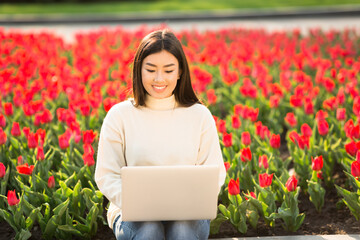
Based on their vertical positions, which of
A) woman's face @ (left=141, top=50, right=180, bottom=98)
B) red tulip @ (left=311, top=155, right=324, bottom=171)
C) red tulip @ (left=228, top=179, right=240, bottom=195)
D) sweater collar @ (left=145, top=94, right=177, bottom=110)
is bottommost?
red tulip @ (left=228, top=179, right=240, bottom=195)

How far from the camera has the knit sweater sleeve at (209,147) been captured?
2773mm

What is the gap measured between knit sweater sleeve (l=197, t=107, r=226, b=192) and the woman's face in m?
0.26

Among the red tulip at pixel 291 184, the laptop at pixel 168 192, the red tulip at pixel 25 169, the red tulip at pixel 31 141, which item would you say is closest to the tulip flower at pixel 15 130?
the red tulip at pixel 31 141

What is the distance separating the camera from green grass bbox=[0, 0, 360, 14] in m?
17.5

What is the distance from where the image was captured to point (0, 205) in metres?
3.27

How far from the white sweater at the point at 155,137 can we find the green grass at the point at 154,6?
14.6 metres

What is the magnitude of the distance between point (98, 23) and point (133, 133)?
12.7 m

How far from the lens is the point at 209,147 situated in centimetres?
280

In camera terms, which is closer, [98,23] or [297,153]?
[297,153]

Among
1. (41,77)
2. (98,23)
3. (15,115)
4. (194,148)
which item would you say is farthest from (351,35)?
(98,23)

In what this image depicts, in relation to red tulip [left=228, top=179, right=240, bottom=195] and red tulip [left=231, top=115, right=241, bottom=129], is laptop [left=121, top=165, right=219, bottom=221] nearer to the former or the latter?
red tulip [left=228, top=179, right=240, bottom=195]

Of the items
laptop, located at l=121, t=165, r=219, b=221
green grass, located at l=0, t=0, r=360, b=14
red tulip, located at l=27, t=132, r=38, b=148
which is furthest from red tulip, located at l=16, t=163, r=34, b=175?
green grass, located at l=0, t=0, r=360, b=14

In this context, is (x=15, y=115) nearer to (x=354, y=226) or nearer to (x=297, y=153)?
(x=297, y=153)

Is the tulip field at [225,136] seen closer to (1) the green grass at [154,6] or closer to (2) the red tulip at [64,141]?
(2) the red tulip at [64,141]
